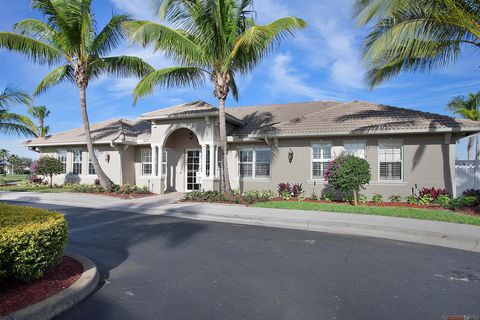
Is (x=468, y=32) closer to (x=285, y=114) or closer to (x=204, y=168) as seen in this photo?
(x=285, y=114)

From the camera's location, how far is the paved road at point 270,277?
156 inches

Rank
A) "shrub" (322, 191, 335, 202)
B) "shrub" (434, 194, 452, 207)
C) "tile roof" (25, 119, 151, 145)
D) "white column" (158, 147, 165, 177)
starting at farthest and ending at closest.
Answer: "tile roof" (25, 119, 151, 145)
"white column" (158, 147, 165, 177)
"shrub" (322, 191, 335, 202)
"shrub" (434, 194, 452, 207)

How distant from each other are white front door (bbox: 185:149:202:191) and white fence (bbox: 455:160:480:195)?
13289mm

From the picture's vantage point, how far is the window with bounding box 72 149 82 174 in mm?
21516

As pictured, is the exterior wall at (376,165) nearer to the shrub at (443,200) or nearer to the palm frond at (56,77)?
the shrub at (443,200)

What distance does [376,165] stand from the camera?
14.3 meters

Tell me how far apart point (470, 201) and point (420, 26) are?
656 centimetres

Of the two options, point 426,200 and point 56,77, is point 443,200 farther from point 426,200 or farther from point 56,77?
point 56,77

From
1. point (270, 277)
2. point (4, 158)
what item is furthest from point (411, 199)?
point (4, 158)

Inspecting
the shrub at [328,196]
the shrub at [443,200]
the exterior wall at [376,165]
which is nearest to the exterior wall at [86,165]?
the exterior wall at [376,165]

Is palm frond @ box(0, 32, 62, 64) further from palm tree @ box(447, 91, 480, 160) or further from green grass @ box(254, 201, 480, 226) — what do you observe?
palm tree @ box(447, 91, 480, 160)

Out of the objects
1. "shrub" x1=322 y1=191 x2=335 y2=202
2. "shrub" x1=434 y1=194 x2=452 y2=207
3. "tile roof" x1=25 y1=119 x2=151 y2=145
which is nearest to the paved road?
"shrub" x1=434 y1=194 x2=452 y2=207

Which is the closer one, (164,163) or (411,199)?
(411,199)

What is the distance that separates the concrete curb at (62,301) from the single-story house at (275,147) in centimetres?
1133
